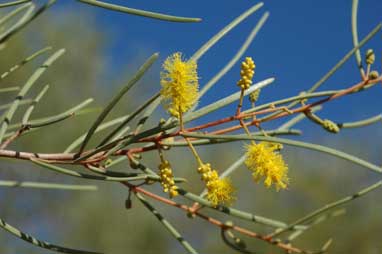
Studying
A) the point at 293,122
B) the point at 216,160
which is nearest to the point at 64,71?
the point at 216,160

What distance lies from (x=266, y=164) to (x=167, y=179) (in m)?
0.10

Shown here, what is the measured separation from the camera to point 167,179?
501mm

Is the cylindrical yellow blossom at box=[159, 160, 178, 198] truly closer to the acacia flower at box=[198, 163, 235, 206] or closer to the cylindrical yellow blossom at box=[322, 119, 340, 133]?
the acacia flower at box=[198, 163, 235, 206]

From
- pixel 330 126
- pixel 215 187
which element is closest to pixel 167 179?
pixel 215 187

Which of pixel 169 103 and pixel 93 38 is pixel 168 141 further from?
pixel 93 38

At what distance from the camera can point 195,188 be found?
533 centimetres

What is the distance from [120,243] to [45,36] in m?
2.44

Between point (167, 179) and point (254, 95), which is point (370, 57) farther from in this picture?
point (167, 179)

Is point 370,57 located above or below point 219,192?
above

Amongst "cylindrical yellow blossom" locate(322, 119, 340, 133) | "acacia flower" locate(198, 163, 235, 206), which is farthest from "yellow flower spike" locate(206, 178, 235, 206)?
"cylindrical yellow blossom" locate(322, 119, 340, 133)

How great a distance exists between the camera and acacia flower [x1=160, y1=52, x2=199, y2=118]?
475mm

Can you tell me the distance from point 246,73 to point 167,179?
0.12 meters

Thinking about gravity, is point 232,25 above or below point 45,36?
below

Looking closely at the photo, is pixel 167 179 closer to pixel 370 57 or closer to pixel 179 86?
pixel 179 86
